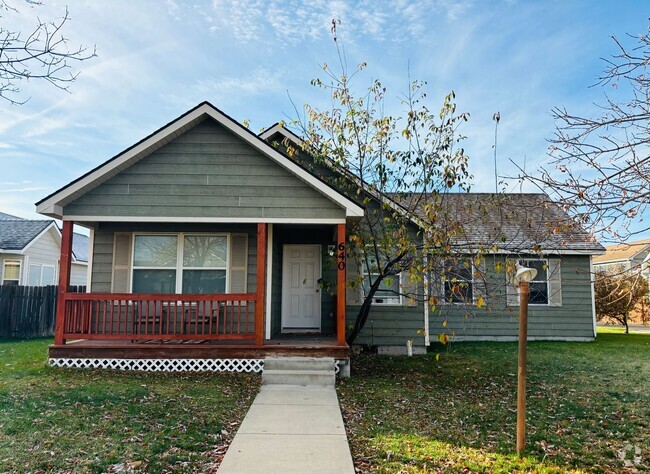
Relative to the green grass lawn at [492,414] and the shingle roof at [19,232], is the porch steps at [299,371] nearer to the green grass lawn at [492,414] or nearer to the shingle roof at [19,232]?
the green grass lawn at [492,414]

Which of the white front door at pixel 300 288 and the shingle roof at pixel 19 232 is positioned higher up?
the shingle roof at pixel 19 232

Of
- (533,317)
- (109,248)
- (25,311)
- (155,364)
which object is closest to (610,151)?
(155,364)

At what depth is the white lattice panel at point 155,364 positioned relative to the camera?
857 centimetres

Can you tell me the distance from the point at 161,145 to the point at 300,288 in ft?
16.0

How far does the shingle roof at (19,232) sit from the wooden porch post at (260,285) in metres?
14.1

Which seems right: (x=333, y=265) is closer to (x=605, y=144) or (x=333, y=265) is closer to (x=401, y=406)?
(x=401, y=406)

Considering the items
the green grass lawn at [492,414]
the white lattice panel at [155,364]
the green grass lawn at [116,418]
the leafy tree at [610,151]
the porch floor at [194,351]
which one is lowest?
the green grass lawn at [492,414]

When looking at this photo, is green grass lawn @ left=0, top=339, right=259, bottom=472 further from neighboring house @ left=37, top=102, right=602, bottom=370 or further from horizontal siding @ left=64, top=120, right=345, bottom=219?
horizontal siding @ left=64, top=120, right=345, bottom=219

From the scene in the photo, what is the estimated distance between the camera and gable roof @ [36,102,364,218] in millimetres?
8383

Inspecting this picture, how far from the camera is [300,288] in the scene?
1145cm

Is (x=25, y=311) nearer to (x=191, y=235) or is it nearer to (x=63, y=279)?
(x=63, y=279)

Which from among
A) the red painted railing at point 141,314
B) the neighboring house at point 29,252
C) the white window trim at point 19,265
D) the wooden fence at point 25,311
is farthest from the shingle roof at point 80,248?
the red painted railing at point 141,314

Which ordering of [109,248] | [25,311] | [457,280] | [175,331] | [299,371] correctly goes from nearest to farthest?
1. [457,280]
2. [299,371]
3. [175,331]
4. [109,248]
5. [25,311]

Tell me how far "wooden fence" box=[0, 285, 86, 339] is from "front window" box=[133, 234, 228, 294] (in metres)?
7.37
